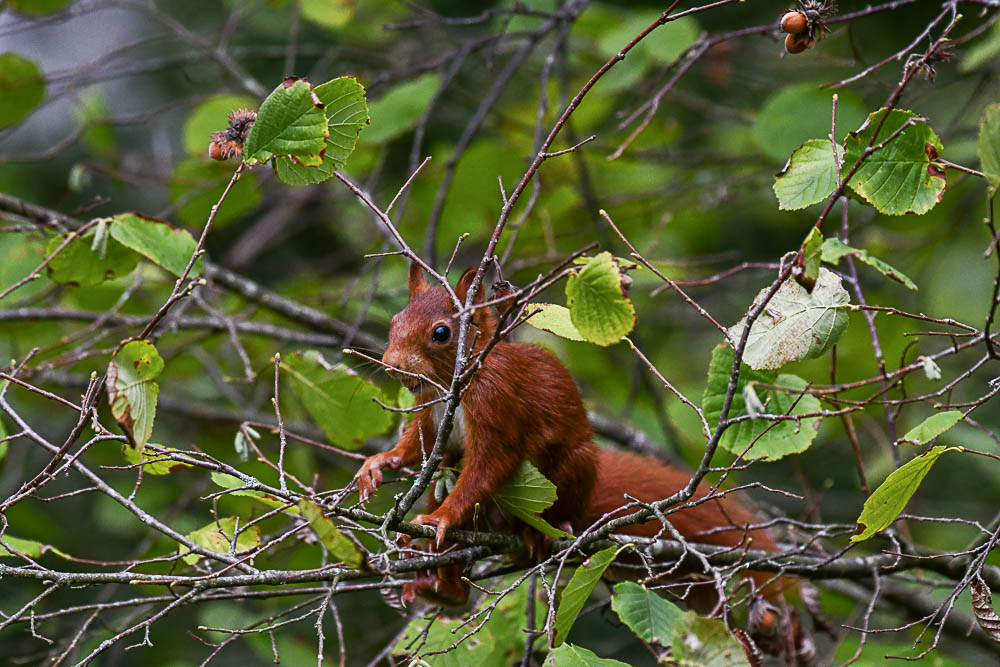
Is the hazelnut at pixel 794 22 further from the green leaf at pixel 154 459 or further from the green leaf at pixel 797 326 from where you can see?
the green leaf at pixel 154 459

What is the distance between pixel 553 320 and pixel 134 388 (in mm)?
701

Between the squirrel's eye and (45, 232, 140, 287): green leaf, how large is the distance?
0.72 metres

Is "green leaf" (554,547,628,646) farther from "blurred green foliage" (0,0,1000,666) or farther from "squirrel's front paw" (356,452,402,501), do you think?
"blurred green foliage" (0,0,1000,666)

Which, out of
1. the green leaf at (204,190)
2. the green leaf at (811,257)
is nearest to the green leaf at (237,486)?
the green leaf at (811,257)

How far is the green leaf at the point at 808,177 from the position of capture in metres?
1.66

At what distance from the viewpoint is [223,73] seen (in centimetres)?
441

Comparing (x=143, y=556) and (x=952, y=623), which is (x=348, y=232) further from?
(x=952, y=623)

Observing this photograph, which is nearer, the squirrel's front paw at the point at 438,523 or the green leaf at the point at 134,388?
the green leaf at the point at 134,388

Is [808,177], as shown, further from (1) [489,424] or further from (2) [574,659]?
(2) [574,659]

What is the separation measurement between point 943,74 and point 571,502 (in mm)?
3410

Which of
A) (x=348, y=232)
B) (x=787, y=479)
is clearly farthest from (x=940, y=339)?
(x=348, y=232)

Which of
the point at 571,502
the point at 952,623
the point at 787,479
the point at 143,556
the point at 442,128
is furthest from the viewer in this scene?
the point at 442,128

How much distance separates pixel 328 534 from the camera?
128 centimetres

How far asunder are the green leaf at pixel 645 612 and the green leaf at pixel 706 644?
0.30 m
